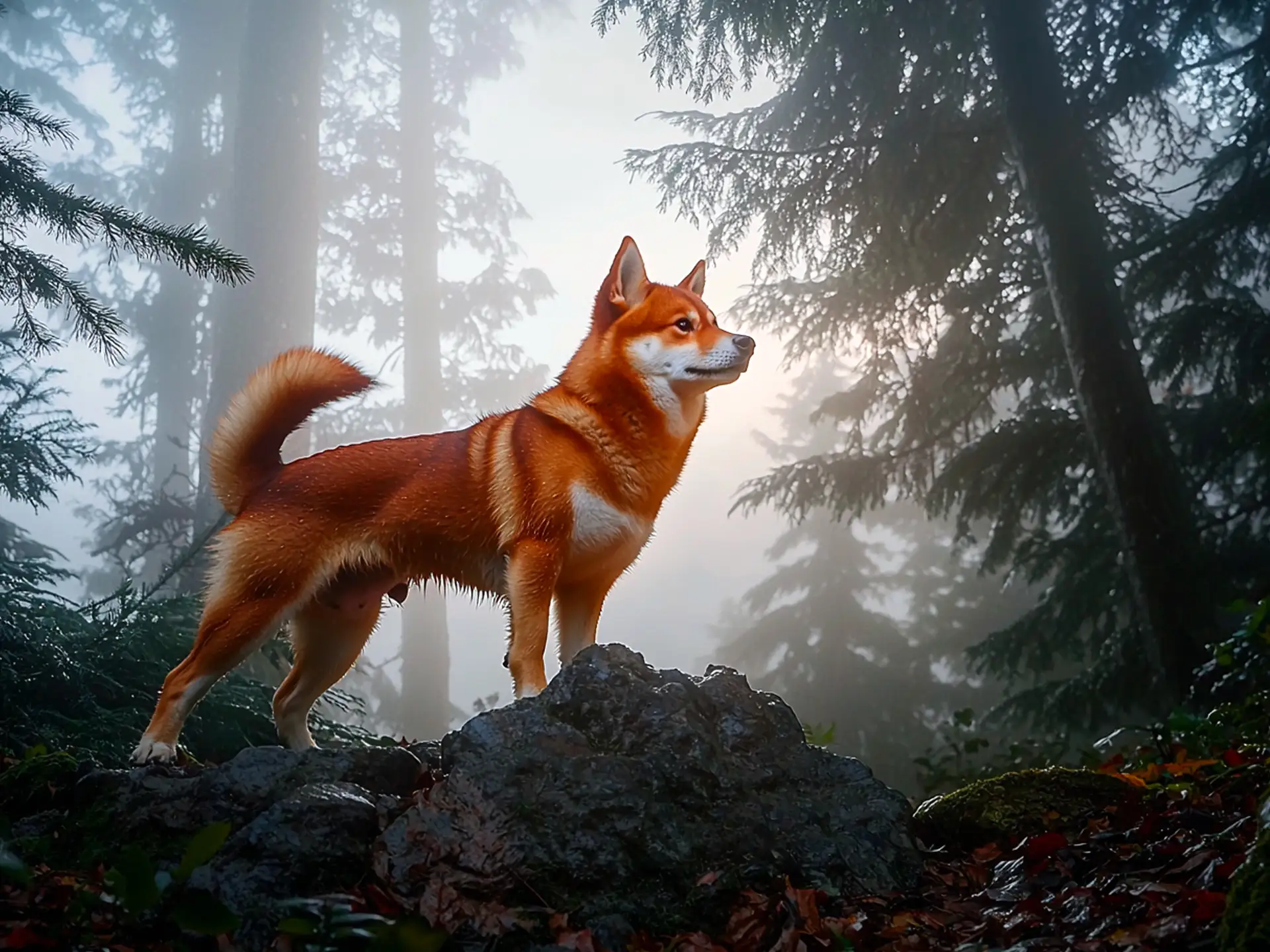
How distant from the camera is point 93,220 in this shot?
4242 millimetres

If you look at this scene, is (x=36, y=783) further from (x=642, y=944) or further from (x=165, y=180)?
(x=165, y=180)

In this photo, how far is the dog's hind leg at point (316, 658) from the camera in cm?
347

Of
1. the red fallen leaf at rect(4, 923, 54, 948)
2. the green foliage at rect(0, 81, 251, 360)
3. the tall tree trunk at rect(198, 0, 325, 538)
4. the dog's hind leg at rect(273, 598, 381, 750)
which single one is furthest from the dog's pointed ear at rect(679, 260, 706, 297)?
Result: the tall tree trunk at rect(198, 0, 325, 538)

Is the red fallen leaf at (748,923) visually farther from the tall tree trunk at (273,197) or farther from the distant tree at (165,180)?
the distant tree at (165,180)

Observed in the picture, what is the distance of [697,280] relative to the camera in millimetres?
3705

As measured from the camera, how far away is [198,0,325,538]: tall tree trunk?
9734mm

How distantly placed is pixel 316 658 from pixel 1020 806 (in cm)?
284

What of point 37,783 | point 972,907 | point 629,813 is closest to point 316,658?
point 37,783

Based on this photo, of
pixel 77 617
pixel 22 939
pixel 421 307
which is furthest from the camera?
pixel 421 307

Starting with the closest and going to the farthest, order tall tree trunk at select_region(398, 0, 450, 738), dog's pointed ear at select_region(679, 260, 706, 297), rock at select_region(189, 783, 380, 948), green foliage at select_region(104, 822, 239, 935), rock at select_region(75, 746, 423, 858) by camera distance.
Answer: green foliage at select_region(104, 822, 239, 935) < rock at select_region(189, 783, 380, 948) < rock at select_region(75, 746, 423, 858) < dog's pointed ear at select_region(679, 260, 706, 297) < tall tree trunk at select_region(398, 0, 450, 738)

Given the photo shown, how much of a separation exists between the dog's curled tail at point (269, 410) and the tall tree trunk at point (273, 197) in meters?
6.72

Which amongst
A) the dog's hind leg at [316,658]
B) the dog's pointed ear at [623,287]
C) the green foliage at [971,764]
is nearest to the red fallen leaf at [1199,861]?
the green foliage at [971,764]

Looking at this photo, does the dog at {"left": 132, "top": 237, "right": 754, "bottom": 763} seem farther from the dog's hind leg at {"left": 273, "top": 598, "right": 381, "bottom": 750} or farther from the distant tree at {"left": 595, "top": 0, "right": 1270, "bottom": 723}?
the distant tree at {"left": 595, "top": 0, "right": 1270, "bottom": 723}

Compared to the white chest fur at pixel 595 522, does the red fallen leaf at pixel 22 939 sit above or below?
below
